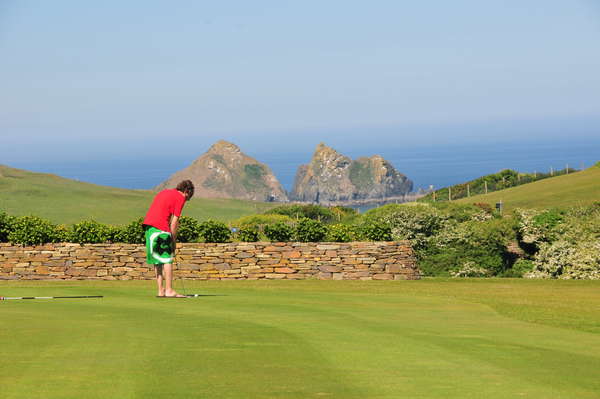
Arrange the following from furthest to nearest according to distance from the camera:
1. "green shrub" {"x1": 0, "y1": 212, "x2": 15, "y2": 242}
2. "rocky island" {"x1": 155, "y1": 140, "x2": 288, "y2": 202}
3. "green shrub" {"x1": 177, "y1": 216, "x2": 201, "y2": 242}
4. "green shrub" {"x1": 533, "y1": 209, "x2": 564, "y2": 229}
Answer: "rocky island" {"x1": 155, "y1": 140, "x2": 288, "y2": 202} < "green shrub" {"x1": 533, "y1": 209, "x2": 564, "y2": 229} < "green shrub" {"x1": 0, "y1": 212, "x2": 15, "y2": 242} < "green shrub" {"x1": 177, "y1": 216, "x2": 201, "y2": 242}

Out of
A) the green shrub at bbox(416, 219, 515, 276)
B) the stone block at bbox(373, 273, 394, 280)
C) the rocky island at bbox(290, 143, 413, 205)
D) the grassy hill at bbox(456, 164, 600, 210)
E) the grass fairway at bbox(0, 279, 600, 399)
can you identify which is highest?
the rocky island at bbox(290, 143, 413, 205)

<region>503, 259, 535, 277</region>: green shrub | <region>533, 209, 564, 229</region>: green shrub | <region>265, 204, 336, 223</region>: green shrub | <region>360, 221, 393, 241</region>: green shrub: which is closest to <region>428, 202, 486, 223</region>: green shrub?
<region>533, 209, 564, 229</region>: green shrub

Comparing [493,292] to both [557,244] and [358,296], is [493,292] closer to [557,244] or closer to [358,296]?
[358,296]

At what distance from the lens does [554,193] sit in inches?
2094

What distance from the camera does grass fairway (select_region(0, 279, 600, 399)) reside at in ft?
22.9

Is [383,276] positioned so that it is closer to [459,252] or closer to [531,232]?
[459,252]

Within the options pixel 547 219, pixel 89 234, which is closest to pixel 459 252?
pixel 547 219

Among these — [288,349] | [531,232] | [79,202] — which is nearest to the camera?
[288,349]

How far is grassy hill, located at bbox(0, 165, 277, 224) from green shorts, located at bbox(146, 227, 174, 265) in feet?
139

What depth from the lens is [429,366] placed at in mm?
8180

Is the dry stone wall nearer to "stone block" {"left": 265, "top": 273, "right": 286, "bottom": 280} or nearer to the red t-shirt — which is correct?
"stone block" {"left": 265, "top": 273, "right": 286, "bottom": 280}

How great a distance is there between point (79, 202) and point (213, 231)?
147 ft

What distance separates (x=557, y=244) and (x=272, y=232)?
10820 millimetres

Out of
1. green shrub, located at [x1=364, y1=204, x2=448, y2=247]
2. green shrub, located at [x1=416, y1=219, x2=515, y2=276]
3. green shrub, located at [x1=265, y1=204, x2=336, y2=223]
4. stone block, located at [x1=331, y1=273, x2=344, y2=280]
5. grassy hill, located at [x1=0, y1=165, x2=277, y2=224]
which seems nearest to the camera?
stone block, located at [x1=331, y1=273, x2=344, y2=280]
